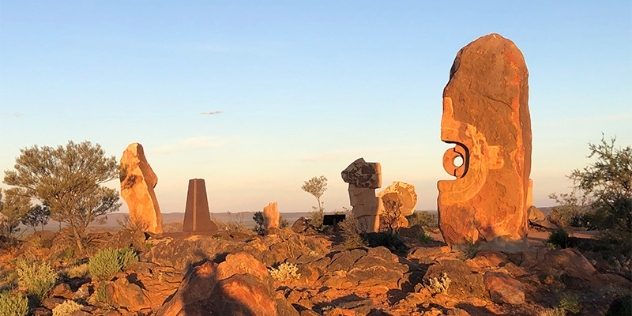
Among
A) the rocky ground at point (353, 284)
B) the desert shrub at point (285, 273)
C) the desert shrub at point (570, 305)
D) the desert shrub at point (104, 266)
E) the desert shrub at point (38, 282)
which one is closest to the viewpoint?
the rocky ground at point (353, 284)

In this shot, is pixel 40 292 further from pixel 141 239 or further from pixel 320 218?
pixel 320 218

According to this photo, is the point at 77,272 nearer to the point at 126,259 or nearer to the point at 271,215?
the point at 126,259

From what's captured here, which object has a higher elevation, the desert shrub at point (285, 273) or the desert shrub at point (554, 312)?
the desert shrub at point (285, 273)

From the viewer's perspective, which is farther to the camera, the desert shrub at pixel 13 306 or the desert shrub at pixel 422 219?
the desert shrub at pixel 422 219

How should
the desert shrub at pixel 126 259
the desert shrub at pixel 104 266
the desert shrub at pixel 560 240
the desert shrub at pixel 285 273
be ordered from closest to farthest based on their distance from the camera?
the desert shrub at pixel 285 273 → the desert shrub at pixel 104 266 → the desert shrub at pixel 126 259 → the desert shrub at pixel 560 240

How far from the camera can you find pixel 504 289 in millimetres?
10266

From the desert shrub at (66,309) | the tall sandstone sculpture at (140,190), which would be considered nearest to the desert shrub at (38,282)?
the desert shrub at (66,309)

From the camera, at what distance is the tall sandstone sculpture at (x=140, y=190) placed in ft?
72.3

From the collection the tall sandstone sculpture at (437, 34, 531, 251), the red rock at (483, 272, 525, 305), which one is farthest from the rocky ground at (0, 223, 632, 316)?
the tall sandstone sculpture at (437, 34, 531, 251)

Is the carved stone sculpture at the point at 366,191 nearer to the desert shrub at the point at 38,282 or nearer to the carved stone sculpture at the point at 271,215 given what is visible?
the carved stone sculpture at the point at 271,215

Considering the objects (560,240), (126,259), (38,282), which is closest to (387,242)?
(560,240)

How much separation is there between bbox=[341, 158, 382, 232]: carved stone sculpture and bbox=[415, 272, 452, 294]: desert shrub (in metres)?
13.5

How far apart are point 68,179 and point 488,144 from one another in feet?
45.9

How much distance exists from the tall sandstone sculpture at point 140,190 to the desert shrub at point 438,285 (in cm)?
1329
